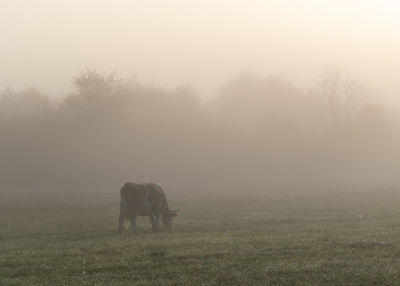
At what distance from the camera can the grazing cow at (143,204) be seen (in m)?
→ 31.4

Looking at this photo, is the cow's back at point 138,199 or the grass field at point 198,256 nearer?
the grass field at point 198,256

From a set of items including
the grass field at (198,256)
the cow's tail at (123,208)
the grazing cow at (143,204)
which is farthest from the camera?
the grazing cow at (143,204)

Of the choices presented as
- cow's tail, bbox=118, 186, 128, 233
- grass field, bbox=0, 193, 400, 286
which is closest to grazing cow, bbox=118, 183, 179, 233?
cow's tail, bbox=118, 186, 128, 233

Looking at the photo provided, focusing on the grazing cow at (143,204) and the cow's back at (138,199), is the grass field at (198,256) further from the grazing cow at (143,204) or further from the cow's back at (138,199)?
the cow's back at (138,199)

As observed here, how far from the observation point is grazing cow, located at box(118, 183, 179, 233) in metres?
31.4

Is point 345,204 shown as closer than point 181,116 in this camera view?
Yes

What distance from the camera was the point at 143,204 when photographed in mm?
32281

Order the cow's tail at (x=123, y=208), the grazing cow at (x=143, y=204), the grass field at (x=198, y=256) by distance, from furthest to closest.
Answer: the grazing cow at (x=143, y=204), the cow's tail at (x=123, y=208), the grass field at (x=198, y=256)

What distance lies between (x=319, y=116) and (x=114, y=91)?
4937 centimetres

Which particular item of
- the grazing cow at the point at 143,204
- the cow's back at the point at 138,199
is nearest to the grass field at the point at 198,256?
the grazing cow at the point at 143,204

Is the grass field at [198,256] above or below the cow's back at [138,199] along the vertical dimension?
below

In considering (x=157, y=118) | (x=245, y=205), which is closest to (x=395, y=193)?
(x=245, y=205)

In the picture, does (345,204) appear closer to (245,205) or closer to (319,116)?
(245,205)

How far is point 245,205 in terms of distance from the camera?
53.1 m
